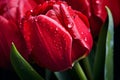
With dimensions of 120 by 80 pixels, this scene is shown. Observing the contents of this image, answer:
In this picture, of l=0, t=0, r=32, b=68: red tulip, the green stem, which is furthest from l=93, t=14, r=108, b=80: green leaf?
l=0, t=0, r=32, b=68: red tulip

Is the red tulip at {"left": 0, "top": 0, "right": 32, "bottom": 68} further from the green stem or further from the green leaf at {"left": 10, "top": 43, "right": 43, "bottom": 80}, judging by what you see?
the green stem

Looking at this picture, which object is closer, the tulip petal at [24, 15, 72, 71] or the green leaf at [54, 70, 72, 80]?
the tulip petal at [24, 15, 72, 71]

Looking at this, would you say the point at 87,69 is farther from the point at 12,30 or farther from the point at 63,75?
the point at 12,30

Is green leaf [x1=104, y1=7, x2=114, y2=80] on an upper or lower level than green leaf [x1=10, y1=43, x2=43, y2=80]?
lower

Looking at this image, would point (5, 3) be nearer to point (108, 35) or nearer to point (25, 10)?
point (25, 10)

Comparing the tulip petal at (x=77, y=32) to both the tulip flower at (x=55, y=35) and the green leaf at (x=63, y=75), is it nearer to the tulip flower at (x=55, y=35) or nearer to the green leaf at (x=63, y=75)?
the tulip flower at (x=55, y=35)

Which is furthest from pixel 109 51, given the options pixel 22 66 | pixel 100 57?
pixel 22 66
